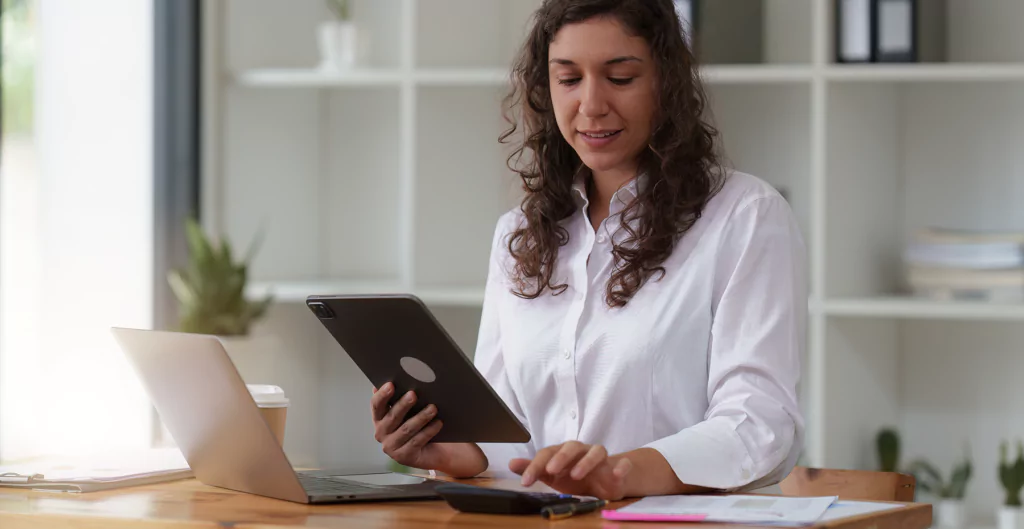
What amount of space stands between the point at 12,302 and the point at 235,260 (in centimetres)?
70

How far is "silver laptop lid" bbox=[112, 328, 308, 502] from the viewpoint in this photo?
1.37 m

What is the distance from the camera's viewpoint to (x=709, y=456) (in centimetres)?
152

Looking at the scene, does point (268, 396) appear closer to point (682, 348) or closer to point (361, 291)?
point (682, 348)

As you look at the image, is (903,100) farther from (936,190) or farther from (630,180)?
(630,180)

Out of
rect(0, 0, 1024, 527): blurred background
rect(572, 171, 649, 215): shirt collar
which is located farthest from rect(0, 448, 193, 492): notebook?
rect(0, 0, 1024, 527): blurred background

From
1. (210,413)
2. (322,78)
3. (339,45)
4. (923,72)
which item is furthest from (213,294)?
(923,72)

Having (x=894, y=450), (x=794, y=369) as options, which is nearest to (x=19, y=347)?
(x=794, y=369)

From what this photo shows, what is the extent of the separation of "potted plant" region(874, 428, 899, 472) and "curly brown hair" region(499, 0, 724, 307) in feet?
4.81

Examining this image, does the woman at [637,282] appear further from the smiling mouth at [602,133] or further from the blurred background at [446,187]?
the blurred background at [446,187]

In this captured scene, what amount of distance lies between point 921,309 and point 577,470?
1.81m

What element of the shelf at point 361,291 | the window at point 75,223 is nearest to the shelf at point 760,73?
the shelf at point 361,291

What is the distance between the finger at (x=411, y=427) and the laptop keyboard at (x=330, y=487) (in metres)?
0.08

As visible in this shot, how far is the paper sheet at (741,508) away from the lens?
120 centimetres

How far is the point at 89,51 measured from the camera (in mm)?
3146
